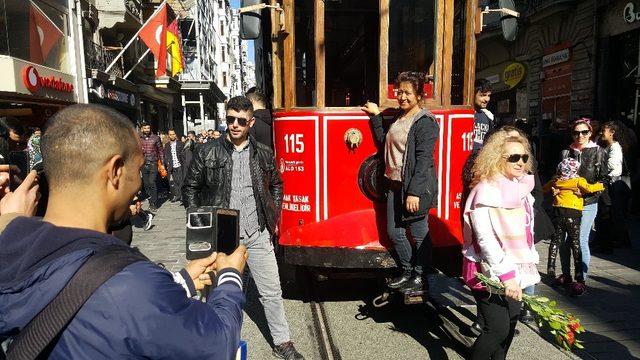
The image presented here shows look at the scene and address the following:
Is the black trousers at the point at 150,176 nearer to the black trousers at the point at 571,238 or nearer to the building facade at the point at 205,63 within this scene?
the black trousers at the point at 571,238

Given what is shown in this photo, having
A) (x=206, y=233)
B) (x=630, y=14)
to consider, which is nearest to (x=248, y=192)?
(x=206, y=233)

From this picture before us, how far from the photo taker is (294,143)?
407 centimetres

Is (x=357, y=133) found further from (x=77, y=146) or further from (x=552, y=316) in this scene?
(x=77, y=146)

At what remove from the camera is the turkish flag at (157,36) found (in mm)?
15305

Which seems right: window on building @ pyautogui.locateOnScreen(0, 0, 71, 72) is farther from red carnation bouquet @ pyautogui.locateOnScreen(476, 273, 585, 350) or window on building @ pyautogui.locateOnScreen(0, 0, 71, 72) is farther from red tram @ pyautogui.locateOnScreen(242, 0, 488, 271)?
red carnation bouquet @ pyautogui.locateOnScreen(476, 273, 585, 350)

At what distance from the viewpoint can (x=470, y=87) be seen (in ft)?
14.0

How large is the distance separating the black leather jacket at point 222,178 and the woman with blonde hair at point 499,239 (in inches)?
59.2

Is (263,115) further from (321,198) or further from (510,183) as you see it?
(510,183)

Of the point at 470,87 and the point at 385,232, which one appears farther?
the point at 470,87

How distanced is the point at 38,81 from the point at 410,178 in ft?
42.1

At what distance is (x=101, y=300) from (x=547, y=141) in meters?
10.3

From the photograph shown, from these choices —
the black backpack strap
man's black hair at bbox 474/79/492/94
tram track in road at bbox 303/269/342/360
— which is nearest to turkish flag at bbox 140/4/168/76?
tram track in road at bbox 303/269/342/360

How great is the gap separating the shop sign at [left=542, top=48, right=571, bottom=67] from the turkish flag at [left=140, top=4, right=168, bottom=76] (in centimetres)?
1332

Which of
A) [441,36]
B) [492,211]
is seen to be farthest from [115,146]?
[441,36]
